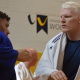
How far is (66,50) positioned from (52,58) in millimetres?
155

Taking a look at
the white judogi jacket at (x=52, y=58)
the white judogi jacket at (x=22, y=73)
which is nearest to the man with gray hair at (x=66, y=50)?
the white judogi jacket at (x=52, y=58)

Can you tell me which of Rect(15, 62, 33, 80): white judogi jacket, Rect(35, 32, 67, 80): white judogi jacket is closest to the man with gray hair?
Rect(35, 32, 67, 80): white judogi jacket

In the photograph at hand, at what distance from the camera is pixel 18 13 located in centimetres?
309

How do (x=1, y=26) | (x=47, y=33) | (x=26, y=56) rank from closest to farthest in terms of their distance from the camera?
1. (x=26, y=56)
2. (x=1, y=26)
3. (x=47, y=33)

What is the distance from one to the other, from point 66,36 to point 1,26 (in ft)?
2.04

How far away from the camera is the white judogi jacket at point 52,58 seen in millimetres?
1418

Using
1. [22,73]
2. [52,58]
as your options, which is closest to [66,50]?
[52,58]

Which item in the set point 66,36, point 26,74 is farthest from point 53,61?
point 26,74

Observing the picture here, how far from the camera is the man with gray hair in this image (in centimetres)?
145

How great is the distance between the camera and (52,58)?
1.51m

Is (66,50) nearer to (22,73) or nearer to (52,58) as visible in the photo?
(52,58)

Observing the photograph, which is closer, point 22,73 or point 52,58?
point 52,58

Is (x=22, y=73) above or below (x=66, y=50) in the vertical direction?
below

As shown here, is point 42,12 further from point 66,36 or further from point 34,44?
point 66,36
